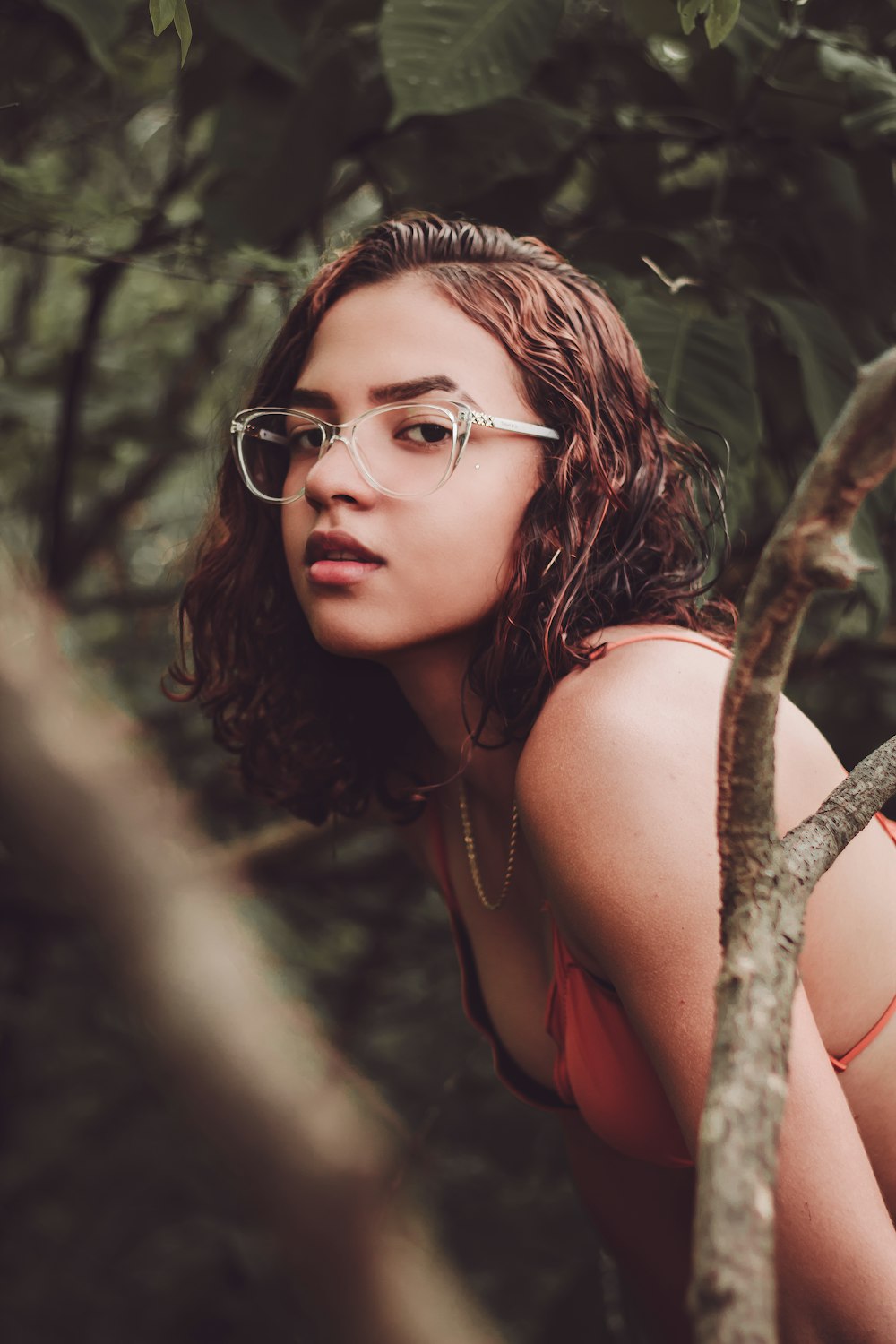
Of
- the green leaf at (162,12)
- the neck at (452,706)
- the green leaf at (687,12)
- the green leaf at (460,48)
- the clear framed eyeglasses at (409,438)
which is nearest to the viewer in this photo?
the green leaf at (162,12)

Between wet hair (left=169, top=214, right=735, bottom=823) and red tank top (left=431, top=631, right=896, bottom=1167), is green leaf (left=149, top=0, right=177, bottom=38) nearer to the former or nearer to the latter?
wet hair (left=169, top=214, right=735, bottom=823)

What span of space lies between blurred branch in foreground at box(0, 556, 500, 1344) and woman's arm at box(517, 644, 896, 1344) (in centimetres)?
61

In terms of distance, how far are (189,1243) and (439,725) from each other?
172cm

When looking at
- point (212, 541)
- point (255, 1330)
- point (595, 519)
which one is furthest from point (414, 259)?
point (255, 1330)

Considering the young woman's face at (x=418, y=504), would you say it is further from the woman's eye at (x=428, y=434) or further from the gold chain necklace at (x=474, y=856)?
the gold chain necklace at (x=474, y=856)

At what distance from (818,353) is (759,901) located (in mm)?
1304

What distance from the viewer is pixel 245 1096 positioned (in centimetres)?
30

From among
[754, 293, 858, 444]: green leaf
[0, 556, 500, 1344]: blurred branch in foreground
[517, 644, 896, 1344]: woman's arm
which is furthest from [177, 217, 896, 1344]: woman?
[0, 556, 500, 1344]: blurred branch in foreground

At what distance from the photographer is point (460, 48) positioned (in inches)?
61.2

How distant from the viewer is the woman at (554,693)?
37.6 inches

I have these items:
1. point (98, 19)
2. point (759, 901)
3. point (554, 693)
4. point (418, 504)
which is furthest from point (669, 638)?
point (98, 19)

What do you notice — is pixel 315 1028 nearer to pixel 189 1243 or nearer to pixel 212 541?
pixel 212 541

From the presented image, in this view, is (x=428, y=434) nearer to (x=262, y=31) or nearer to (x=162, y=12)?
(x=162, y=12)

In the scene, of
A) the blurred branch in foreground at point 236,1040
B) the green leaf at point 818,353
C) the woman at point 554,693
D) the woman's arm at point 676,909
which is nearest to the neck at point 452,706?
the woman at point 554,693
